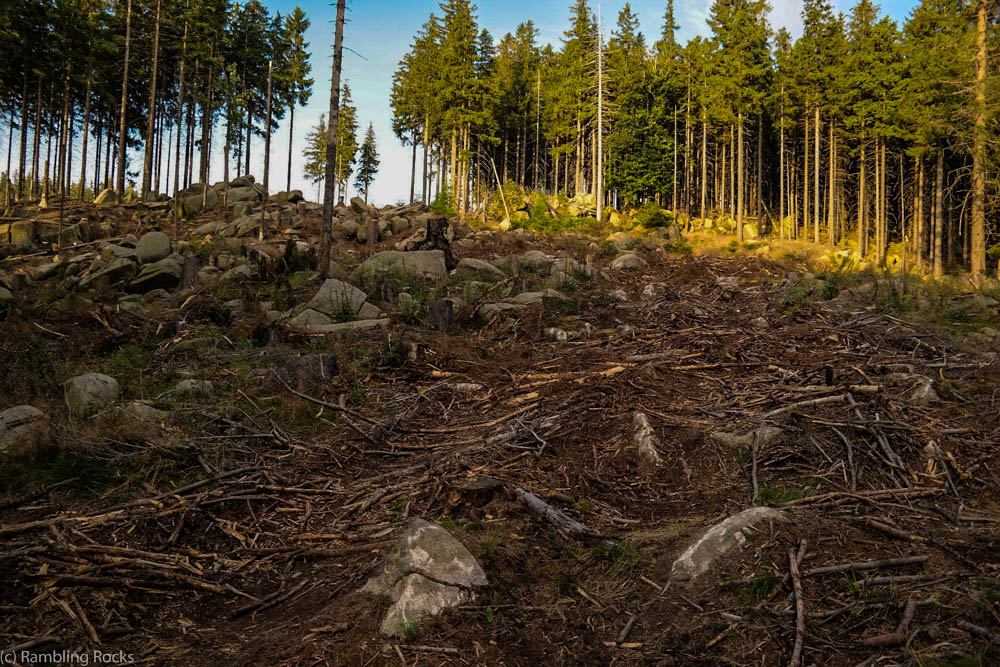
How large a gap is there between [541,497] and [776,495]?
2081 millimetres

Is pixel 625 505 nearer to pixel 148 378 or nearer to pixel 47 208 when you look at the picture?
pixel 148 378

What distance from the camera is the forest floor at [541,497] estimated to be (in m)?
3.16

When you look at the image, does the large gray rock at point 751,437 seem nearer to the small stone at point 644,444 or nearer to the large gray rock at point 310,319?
the small stone at point 644,444

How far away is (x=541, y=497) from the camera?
4863 mm

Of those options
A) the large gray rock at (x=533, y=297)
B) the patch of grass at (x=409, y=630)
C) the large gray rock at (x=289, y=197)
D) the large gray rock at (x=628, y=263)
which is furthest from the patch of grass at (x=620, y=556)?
the large gray rock at (x=289, y=197)

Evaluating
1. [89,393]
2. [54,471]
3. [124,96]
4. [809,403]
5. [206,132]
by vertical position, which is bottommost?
[54,471]

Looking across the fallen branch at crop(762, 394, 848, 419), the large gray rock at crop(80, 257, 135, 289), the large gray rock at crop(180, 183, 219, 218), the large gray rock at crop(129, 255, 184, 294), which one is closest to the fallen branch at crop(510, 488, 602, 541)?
the fallen branch at crop(762, 394, 848, 419)

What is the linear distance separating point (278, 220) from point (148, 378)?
2445 centimetres

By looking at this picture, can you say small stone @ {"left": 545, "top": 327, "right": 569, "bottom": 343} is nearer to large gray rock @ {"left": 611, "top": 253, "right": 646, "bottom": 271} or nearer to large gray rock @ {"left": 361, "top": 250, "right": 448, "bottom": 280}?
large gray rock @ {"left": 361, "top": 250, "right": 448, "bottom": 280}

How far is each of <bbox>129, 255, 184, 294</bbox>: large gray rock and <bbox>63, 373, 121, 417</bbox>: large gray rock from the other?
9.93 meters

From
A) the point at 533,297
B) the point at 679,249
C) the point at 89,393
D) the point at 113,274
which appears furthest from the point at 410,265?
the point at 679,249

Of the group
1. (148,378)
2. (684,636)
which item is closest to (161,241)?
(148,378)

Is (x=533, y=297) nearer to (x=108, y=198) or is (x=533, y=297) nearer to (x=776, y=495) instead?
(x=776, y=495)

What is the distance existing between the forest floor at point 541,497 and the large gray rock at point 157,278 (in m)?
7.17
